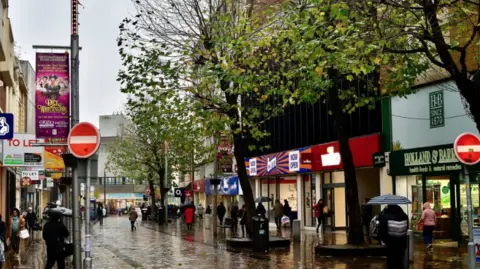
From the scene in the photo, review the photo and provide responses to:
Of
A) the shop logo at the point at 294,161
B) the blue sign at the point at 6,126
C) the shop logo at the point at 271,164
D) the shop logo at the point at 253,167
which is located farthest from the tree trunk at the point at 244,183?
the shop logo at the point at 253,167

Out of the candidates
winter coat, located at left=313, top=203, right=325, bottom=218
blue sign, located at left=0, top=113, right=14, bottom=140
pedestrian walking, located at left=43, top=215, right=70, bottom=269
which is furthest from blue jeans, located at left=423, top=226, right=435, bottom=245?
blue sign, located at left=0, top=113, right=14, bottom=140

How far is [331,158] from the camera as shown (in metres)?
33.7

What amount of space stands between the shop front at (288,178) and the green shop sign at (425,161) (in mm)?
9196

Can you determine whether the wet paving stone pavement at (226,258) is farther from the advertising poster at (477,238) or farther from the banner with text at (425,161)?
the advertising poster at (477,238)

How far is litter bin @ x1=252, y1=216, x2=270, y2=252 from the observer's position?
75.8 ft

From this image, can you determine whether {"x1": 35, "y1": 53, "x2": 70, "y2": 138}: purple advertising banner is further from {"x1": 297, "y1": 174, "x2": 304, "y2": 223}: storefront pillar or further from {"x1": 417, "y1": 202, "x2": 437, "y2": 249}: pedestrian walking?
{"x1": 297, "y1": 174, "x2": 304, "y2": 223}: storefront pillar

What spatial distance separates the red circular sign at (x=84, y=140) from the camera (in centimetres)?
1245

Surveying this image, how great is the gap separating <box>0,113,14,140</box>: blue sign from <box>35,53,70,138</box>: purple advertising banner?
167cm

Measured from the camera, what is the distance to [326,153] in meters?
34.3

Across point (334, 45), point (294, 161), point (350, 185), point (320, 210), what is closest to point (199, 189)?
point (294, 161)

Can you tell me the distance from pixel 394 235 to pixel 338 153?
18.0 meters

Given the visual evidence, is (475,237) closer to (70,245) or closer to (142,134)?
(70,245)

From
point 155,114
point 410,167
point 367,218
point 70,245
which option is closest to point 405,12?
point 70,245

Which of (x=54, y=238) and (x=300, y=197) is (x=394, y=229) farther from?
(x=300, y=197)
